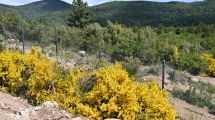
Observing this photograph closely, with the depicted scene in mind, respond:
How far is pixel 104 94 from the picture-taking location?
16.8 m

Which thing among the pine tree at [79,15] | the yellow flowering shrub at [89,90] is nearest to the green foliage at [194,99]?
the yellow flowering shrub at [89,90]

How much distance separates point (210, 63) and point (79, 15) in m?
20.2

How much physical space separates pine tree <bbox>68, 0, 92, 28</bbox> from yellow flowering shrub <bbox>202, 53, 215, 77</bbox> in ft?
59.4

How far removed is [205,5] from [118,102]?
12200 cm

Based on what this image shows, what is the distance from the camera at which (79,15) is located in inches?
2349

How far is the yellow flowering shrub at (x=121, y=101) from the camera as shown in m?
16.7

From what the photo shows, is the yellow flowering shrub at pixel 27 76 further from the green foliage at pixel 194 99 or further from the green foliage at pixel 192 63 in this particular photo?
the green foliage at pixel 192 63

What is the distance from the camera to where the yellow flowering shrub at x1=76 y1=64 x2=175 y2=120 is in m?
16.7

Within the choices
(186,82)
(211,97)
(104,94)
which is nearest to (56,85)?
(104,94)

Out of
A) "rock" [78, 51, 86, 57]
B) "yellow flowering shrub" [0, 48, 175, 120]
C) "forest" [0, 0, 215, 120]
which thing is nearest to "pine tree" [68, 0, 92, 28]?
"forest" [0, 0, 215, 120]

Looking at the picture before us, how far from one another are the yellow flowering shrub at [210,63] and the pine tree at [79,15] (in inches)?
712

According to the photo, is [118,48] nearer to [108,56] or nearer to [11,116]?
[108,56]

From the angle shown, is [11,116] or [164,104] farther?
[164,104]

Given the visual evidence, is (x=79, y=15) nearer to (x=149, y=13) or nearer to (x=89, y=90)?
(x=89, y=90)
